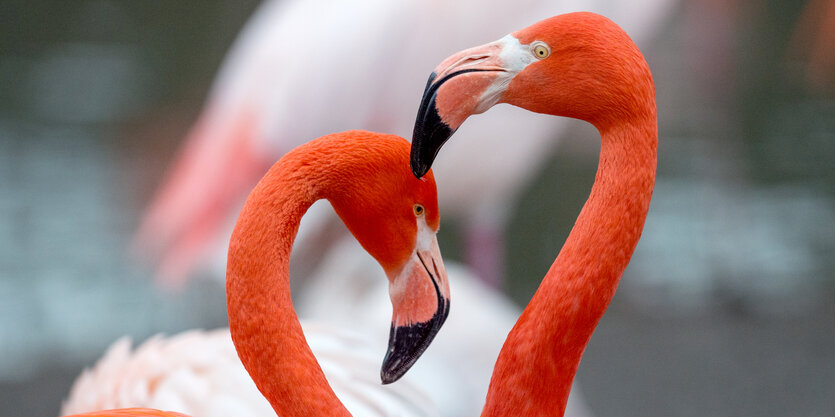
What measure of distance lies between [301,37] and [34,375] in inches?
58.0

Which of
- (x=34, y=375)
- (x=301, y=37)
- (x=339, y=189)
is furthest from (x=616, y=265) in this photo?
(x=34, y=375)

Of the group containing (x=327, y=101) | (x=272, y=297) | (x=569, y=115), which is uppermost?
(x=569, y=115)

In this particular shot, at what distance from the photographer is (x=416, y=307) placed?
0.98 m

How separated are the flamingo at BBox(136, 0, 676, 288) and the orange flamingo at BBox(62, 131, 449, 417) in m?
1.04

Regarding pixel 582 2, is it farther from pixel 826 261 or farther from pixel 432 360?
pixel 826 261

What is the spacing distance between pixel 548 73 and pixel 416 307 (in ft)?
0.97

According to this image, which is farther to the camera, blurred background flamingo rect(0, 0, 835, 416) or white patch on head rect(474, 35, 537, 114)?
blurred background flamingo rect(0, 0, 835, 416)

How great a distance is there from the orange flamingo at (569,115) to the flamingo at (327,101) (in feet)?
3.33

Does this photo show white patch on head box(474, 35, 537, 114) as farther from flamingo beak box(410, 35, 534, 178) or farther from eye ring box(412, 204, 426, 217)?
eye ring box(412, 204, 426, 217)

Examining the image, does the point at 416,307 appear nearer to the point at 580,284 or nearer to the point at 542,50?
the point at 580,284

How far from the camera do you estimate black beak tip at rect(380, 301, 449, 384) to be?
975 mm

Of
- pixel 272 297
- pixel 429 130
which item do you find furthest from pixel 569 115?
pixel 272 297

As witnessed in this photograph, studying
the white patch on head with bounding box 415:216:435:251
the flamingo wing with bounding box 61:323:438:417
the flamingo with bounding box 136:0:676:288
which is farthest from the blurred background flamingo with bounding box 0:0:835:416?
the white patch on head with bounding box 415:216:435:251

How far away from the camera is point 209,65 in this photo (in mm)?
4414
